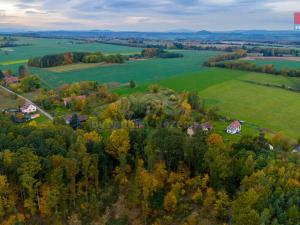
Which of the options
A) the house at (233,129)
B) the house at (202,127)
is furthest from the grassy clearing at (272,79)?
the house at (202,127)

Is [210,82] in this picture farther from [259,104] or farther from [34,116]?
[34,116]

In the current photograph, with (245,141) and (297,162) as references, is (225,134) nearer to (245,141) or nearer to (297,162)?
(245,141)

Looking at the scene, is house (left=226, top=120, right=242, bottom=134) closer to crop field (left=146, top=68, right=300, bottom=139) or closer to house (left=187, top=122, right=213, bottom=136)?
house (left=187, top=122, right=213, bottom=136)

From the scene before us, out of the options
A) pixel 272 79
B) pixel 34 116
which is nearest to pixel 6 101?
pixel 34 116

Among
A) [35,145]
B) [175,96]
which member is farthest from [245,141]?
[175,96]

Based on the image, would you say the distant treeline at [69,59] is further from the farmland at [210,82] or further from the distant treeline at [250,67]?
the distant treeline at [250,67]

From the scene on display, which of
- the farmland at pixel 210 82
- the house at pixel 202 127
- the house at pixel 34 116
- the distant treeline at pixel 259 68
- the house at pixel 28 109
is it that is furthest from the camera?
the distant treeline at pixel 259 68
